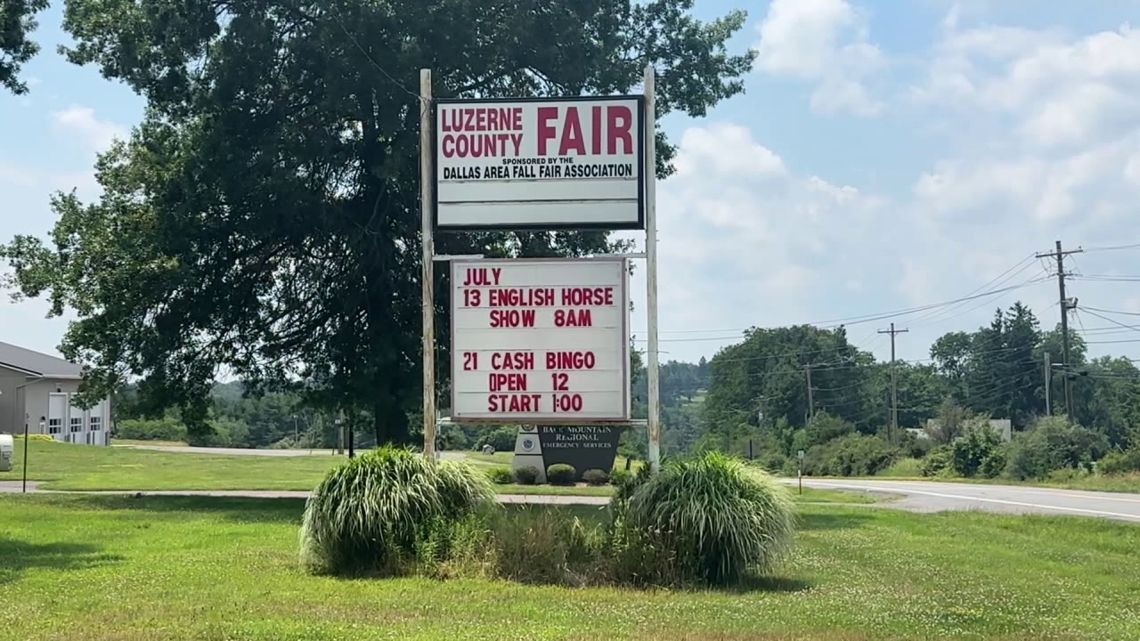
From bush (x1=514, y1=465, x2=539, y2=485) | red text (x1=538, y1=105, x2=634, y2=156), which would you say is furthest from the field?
red text (x1=538, y1=105, x2=634, y2=156)

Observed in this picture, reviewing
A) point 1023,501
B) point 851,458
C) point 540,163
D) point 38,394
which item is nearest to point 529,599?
point 540,163

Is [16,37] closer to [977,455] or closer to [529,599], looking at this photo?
[529,599]

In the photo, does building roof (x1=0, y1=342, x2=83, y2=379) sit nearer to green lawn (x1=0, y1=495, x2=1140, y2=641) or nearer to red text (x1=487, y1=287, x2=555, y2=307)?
green lawn (x1=0, y1=495, x2=1140, y2=641)

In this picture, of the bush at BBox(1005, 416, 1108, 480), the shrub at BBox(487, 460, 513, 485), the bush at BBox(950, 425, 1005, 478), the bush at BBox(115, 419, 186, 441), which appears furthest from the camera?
the bush at BBox(115, 419, 186, 441)

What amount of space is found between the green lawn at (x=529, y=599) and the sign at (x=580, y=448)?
26.6 meters

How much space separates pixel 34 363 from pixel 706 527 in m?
66.1

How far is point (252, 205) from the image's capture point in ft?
80.6

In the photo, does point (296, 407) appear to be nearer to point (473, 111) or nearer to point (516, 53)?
point (516, 53)

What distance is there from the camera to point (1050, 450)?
190 ft

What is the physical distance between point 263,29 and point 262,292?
236 inches

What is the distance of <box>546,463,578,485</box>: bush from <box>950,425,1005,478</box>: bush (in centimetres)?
2765

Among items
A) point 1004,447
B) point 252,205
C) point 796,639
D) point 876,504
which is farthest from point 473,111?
point 1004,447

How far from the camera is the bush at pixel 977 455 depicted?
60.4 metres

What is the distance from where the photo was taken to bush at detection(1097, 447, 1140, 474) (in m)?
51.8
